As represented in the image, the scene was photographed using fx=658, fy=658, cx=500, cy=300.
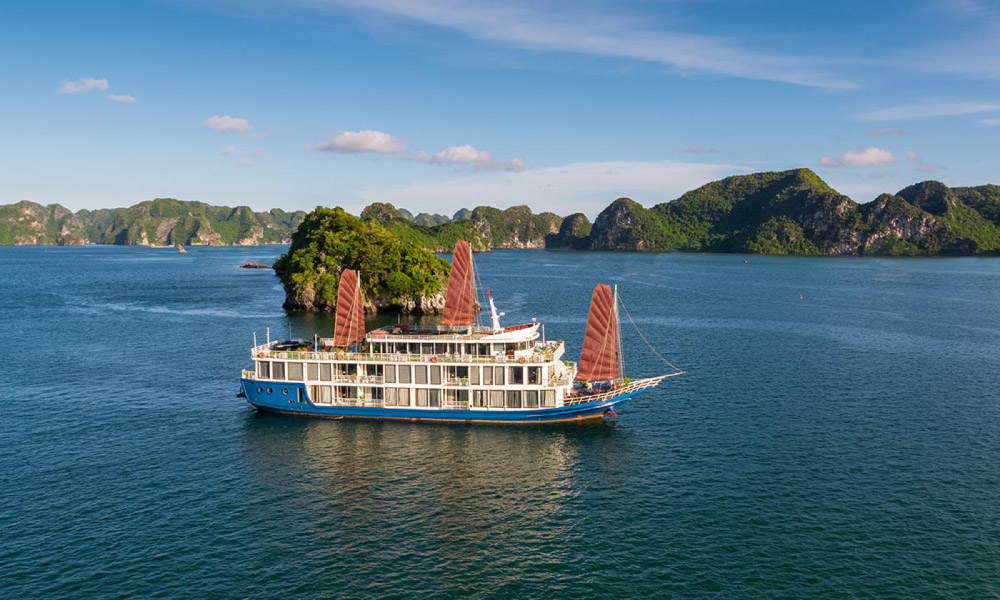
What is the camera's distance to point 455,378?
213ft

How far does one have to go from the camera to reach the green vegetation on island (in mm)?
142750

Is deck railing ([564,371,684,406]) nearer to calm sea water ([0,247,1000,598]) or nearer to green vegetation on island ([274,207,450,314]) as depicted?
calm sea water ([0,247,1000,598])

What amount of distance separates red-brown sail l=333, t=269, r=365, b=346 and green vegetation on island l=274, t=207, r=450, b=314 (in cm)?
6762

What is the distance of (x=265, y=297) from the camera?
16925 cm

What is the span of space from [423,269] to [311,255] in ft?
84.8

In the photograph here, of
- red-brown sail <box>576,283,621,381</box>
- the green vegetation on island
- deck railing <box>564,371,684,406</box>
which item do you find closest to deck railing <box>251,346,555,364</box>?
red-brown sail <box>576,283,621,381</box>

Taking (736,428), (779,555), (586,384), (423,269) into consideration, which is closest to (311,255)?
(423,269)

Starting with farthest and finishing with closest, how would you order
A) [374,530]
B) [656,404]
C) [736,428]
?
[656,404] → [736,428] → [374,530]

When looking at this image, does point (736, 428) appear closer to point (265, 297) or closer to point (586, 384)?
point (586, 384)

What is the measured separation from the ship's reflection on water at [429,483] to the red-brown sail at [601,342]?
515 centimetres

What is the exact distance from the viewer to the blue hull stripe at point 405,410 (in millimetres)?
63219

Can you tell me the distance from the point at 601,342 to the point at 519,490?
66.1 feet

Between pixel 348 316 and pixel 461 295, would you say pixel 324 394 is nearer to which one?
pixel 348 316

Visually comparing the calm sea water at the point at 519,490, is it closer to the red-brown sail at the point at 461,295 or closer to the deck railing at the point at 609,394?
the deck railing at the point at 609,394
